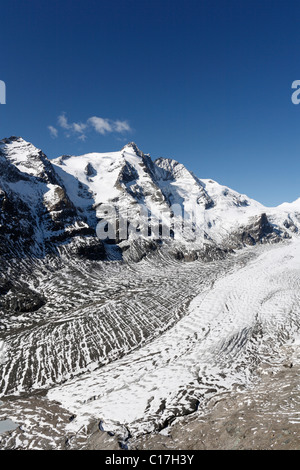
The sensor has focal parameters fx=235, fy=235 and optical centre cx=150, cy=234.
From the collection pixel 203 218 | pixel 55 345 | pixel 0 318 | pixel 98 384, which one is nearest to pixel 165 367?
pixel 98 384

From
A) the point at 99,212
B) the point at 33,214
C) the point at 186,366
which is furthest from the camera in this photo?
the point at 99,212

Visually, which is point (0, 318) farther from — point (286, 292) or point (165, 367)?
point (286, 292)

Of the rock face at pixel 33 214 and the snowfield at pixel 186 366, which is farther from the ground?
the rock face at pixel 33 214

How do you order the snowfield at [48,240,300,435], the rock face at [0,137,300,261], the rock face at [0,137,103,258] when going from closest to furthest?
the snowfield at [48,240,300,435], the rock face at [0,137,103,258], the rock face at [0,137,300,261]

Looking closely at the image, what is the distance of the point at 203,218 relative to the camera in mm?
157750

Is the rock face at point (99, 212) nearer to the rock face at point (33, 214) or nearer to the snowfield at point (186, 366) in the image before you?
the rock face at point (33, 214)

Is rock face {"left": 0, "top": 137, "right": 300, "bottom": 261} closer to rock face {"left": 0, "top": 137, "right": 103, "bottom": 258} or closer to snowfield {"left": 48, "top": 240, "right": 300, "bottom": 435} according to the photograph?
rock face {"left": 0, "top": 137, "right": 103, "bottom": 258}

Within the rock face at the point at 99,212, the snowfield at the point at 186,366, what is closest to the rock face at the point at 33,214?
the rock face at the point at 99,212

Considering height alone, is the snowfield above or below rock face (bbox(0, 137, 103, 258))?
below

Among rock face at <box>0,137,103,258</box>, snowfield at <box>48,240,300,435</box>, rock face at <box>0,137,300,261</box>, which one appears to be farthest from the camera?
rock face at <box>0,137,300,261</box>

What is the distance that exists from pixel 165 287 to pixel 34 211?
5881cm

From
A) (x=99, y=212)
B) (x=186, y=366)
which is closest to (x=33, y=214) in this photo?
(x=99, y=212)

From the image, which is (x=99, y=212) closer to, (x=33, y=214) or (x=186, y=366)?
(x=33, y=214)

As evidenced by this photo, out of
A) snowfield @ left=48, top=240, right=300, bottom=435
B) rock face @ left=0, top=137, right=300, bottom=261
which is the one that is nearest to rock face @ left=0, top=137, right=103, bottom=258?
rock face @ left=0, top=137, right=300, bottom=261
